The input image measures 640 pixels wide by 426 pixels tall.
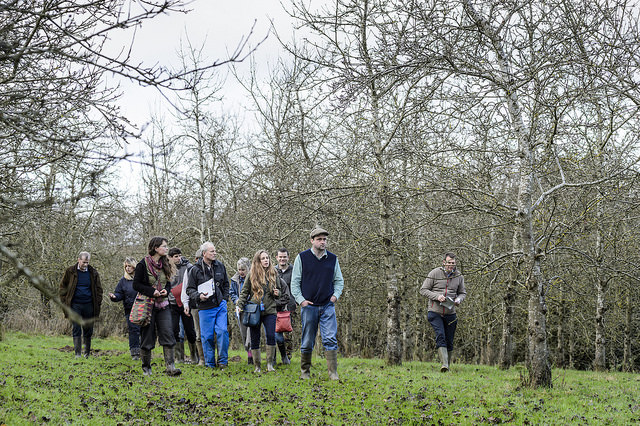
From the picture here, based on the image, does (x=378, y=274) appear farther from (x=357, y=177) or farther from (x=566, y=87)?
(x=566, y=87)

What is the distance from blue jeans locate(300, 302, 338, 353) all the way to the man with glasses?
237cm

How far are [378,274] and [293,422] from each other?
37.5 ft

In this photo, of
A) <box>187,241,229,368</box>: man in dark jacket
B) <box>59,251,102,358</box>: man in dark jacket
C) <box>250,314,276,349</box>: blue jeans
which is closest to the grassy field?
<box>187,241,229,368</box>: man in dark jacket

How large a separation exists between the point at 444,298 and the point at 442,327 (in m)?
0.58

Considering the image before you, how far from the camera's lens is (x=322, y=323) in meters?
8.41

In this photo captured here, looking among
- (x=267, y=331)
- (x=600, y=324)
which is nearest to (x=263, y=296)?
(x=267, y=331)

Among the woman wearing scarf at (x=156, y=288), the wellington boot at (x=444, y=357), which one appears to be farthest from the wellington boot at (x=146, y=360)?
the wellington boot at (x=444, y=357)

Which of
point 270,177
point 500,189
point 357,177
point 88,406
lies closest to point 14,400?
point 88,406

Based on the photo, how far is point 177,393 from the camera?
7.61 meters

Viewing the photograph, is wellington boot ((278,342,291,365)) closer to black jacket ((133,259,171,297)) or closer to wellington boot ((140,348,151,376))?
wellington boot ((140,348,151,376))

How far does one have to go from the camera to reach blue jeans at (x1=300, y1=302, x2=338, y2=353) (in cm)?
836

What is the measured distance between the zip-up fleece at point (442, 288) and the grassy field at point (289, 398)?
121 cm

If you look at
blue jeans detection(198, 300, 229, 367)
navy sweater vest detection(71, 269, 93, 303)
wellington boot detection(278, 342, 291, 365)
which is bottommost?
wellington boot detection(278, 342, 291, 365)

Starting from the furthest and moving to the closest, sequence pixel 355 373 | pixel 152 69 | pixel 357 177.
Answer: pixel 357 177
pixel 355 373
pixel 152 69
